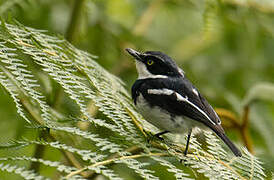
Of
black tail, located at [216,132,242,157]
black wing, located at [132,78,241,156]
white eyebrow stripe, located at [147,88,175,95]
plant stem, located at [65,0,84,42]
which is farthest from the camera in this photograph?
plant stem, located at [65,0,84,42]

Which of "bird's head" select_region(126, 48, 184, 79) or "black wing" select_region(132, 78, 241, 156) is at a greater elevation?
"bird's head" select_region(126, 48, 184, 79)

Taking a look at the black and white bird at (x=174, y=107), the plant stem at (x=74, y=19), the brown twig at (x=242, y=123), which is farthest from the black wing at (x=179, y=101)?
the plant stem at (x=74, y=19)

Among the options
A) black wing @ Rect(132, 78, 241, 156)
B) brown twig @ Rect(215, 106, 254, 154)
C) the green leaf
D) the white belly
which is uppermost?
the green leaf

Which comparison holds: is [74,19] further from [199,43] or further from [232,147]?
[199,43]

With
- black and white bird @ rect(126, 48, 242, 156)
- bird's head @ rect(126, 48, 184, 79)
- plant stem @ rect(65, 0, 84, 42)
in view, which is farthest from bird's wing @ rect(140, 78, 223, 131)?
plant stem @ rect(65, 0, 84, 42)

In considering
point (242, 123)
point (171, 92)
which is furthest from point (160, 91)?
point (242, 123)

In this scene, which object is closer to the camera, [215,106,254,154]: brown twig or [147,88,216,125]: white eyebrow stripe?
[147,88,216,125]: white eyebrow stripe

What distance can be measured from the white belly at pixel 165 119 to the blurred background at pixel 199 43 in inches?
25.8

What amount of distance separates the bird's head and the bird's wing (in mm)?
371

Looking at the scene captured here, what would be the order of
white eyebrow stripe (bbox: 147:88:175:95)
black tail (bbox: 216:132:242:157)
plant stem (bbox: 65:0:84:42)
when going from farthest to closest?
plant stem (bbox: 65:0:84:42) → white eyebrow stripe (bbox: 147:88:175:95) → black tail (bbox: 216:132:242:157)

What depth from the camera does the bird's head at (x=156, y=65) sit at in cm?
337

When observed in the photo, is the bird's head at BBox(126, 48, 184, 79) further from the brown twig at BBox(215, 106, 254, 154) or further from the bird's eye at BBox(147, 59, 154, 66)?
the brown twig at BBox(215, 106, 254, 154)

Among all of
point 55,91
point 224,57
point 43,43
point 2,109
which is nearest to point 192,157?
point 43,43

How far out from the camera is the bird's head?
337 cm
